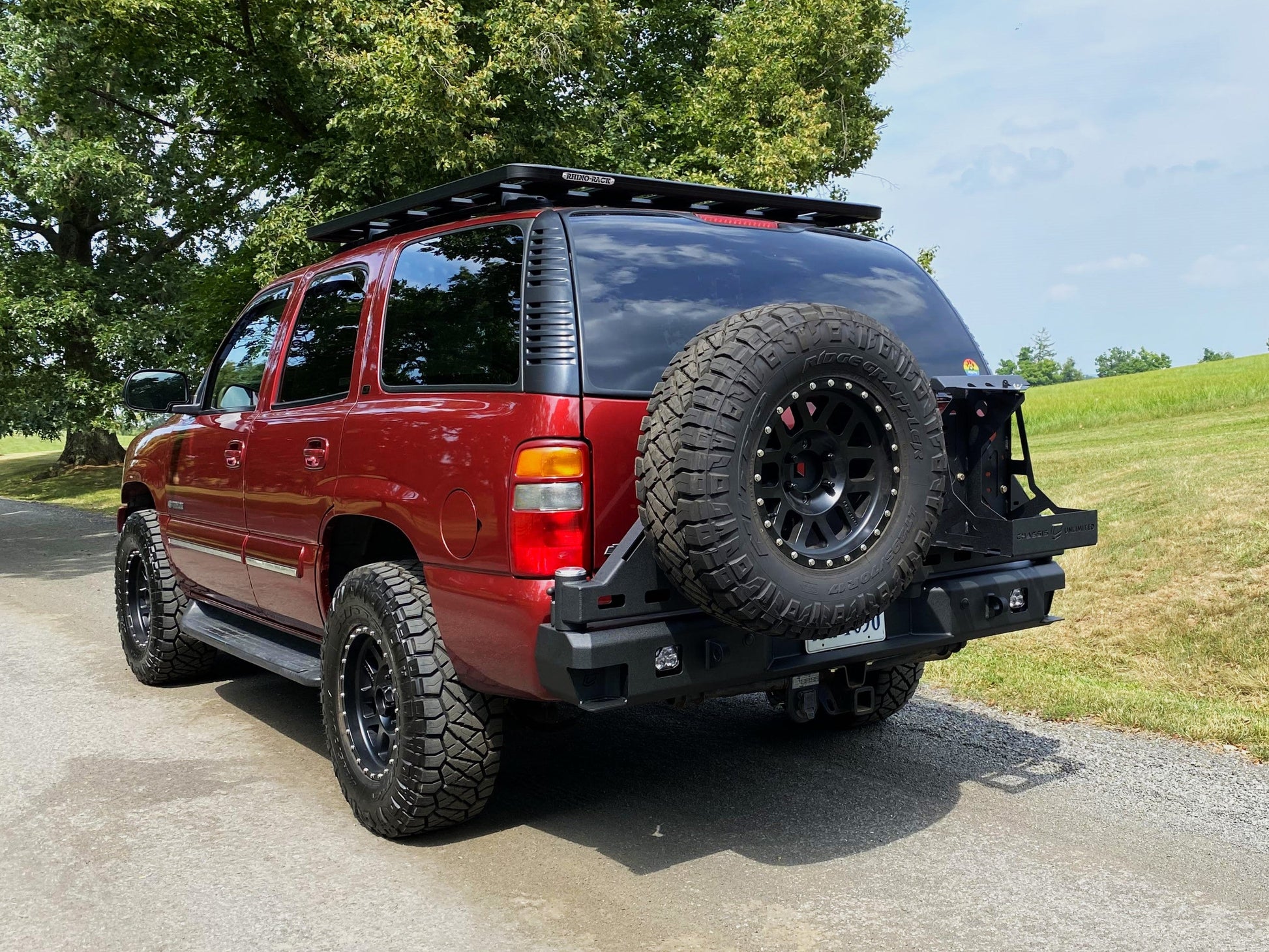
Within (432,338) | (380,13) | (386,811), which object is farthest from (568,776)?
(380,13)

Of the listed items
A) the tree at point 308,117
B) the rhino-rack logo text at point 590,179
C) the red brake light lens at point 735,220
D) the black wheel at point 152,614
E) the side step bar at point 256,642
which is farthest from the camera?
the tree at point 308,117

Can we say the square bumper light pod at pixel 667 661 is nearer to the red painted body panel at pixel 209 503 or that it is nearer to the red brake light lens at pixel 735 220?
the red brake light lens at pixel 735 220

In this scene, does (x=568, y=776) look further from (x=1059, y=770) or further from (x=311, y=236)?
(x=311, y=236)

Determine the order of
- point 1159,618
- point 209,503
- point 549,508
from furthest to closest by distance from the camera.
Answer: point 1159,618, point 209,503, point 549,508

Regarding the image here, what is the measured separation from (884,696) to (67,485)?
85.1 ft

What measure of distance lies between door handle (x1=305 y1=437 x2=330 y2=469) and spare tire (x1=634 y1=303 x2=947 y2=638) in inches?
65.1

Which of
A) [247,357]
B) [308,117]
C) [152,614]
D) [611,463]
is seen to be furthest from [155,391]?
[308,117]

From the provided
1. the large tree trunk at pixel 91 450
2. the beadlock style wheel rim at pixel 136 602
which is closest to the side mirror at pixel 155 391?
the beadlock style wheel rim at pixel 136 602

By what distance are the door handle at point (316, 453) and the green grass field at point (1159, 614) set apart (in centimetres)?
339

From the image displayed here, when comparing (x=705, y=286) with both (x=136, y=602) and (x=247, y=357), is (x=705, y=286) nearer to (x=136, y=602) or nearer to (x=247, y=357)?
(x=247, y=357)

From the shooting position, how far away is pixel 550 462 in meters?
3.42

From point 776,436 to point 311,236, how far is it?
275 centimetres

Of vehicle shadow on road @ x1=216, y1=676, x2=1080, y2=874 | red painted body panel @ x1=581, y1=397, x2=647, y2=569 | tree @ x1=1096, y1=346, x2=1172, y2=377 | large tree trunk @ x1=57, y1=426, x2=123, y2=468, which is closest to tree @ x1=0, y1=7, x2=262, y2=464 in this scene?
large tree trunk @ x1=57, y1=426, x2=123, y2=468

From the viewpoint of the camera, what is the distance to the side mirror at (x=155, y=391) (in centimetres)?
595
